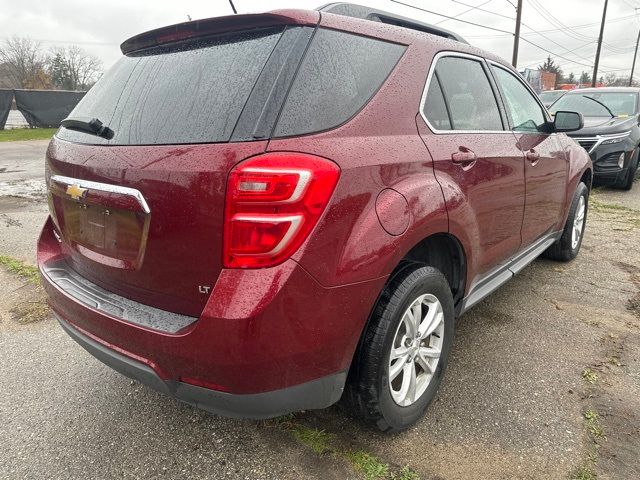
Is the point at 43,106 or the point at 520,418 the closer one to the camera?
the point at 520,418

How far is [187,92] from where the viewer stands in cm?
179

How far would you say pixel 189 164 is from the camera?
159 cm

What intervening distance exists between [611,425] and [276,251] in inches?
71.2

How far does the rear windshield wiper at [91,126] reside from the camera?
1.91m

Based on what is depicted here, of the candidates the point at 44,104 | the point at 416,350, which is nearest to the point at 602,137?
the point at 416,350

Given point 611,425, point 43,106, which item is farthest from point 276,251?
point 43,106

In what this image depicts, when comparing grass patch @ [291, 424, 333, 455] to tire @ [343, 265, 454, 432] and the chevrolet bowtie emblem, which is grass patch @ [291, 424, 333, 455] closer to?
tire @ [343, 265, 454, 432]

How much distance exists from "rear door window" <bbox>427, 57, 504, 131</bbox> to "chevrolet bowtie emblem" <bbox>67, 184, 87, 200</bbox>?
1.66 metres

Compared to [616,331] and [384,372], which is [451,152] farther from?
[616,331]

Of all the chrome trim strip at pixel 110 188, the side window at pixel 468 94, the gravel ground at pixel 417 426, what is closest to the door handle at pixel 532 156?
the side window at pixel 468 94

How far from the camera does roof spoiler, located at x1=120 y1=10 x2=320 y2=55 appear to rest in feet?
5.60

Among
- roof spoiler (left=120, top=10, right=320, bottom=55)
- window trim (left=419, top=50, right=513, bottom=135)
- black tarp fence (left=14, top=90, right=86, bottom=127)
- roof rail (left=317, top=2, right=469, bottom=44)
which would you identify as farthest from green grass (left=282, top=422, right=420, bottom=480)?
black tarp fence (left=14, top=90, right=86, bottom=127)

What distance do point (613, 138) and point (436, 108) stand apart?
21.8 ft

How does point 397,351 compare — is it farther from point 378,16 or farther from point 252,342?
point 378,16
